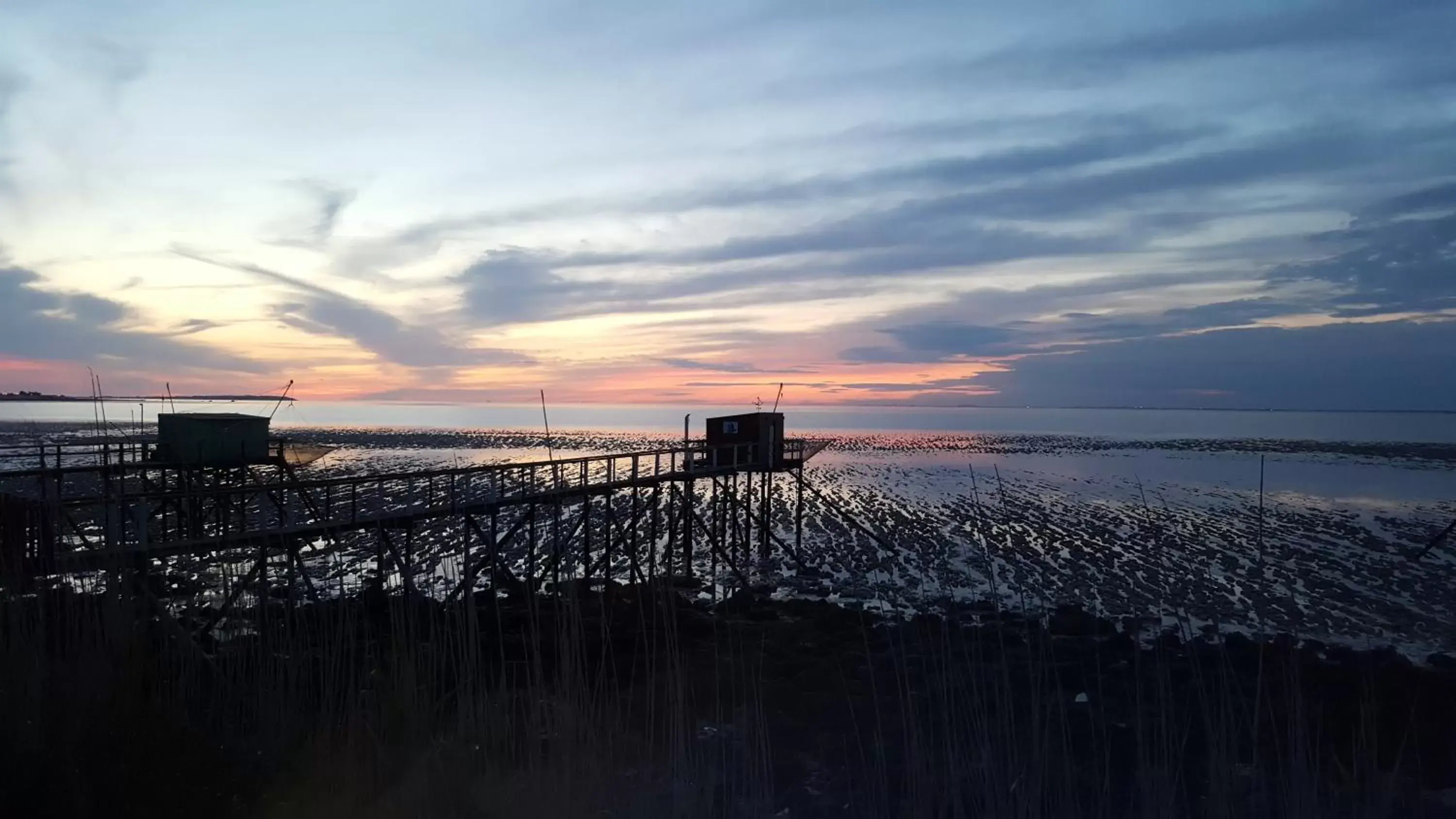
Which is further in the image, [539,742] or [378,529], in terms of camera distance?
[378,529]

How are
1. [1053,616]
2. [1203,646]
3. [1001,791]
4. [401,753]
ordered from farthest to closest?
[1053,616] → [1203,646] → [401,753] → [1001,791]

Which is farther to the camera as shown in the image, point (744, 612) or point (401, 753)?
point (744, 612)

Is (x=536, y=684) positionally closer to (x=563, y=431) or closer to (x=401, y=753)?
(x=401, y=753)

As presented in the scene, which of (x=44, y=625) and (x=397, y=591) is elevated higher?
(x=44, y=625)

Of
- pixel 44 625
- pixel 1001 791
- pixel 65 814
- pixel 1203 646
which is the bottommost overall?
pixel 1203 646

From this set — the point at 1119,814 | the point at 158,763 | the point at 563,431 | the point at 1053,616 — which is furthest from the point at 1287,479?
the point at 563,431

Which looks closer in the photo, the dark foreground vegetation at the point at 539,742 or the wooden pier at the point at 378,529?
the dark foreground vegetation at the point at 539,742

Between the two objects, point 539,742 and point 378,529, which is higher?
point 378,529

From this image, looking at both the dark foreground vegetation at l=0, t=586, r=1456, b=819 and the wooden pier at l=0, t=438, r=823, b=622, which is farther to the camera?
the wooden pier at l=0, t=438, r=823, b=622

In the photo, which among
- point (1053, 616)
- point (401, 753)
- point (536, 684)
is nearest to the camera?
point (401, 753)

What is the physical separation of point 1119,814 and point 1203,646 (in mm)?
7583

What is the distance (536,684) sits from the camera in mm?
6309

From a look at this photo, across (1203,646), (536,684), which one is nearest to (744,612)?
(1203,646)

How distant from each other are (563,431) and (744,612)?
84.6 meters
